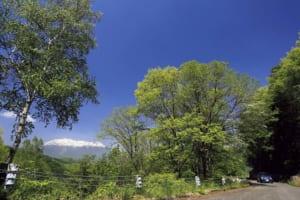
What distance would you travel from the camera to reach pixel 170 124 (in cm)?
1933

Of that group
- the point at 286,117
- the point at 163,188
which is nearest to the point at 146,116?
the point at 163,188

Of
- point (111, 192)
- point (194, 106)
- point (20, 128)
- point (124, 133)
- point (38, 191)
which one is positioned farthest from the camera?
point (124, 133)

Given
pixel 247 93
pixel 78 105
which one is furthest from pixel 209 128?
pixel 78 105

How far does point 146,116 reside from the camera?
884 inches

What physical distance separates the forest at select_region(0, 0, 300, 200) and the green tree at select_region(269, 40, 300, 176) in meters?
0.13

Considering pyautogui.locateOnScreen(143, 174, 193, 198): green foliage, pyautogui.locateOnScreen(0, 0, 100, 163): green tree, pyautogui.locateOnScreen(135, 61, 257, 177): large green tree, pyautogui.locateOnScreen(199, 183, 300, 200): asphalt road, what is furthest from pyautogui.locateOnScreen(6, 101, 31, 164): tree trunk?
pyautogui.locateOnScreen(135, 61, 257, 177): large green tree

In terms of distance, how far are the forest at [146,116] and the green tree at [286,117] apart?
0.13m

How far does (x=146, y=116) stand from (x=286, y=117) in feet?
64.2

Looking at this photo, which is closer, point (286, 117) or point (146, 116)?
point (146, 116)

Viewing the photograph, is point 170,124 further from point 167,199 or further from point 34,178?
point 34,178

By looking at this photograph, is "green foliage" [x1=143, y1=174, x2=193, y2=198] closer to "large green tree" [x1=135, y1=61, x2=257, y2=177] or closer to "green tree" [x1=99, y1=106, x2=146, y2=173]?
"large green tree" [x1=135, y1=61, x2=257, y2=177]

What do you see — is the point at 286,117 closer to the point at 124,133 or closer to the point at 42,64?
the point at 124,133

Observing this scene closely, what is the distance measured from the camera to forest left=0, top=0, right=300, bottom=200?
8734 mm

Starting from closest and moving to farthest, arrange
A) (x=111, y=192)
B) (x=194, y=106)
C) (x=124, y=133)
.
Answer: (x=111, y=192)
(x=194, y=106)
(x=124, y=133)
